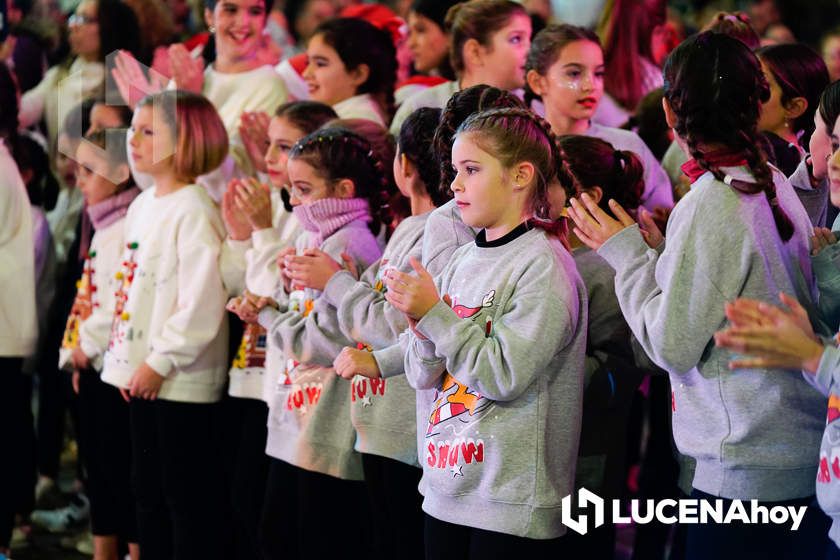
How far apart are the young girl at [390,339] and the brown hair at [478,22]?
3.65 ft

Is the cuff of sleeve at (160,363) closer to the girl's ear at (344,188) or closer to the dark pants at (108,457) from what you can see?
the dark pants at (108,457)

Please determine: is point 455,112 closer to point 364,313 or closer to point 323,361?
point 364,313

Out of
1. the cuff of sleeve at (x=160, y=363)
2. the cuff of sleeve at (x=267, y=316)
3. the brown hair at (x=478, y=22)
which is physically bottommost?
the cuff of sleeve at (x=160, y=363)

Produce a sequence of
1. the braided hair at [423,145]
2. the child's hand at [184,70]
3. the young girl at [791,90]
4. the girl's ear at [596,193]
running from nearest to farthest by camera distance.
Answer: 1. the girl's ear at [596,193]
2. the braided hair at [423,145]
3. the young girl at [791,90]
4. the child's hand at [184,70]

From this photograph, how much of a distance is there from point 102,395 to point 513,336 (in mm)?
2257

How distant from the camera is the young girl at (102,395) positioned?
4.48m

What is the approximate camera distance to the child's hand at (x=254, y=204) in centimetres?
403

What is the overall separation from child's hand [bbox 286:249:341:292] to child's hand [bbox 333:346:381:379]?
346mm

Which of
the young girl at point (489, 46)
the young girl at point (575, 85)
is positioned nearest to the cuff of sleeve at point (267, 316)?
the young girl at point (489, 46)

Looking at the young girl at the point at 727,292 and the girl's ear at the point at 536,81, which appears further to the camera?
the girl's ear at the point at 536,81

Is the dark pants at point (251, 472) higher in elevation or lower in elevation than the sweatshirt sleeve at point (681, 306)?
lower

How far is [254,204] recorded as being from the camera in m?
4.04

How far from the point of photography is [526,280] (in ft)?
9.10

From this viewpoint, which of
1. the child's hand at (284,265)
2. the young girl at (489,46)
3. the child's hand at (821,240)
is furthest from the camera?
the young girl at (489,46)
